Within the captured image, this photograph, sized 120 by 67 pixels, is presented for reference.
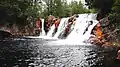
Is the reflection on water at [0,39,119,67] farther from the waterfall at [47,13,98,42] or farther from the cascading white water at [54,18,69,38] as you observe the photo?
the cascading white water at [54,18,69,38]

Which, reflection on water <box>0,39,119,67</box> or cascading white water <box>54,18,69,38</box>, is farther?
cascading white water <box>54,18,69,38</box>

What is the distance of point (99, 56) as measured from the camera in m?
34.9

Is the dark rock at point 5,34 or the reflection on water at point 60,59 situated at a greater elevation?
the reflection on water at point 60,59

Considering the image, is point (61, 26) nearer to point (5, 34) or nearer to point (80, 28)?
point (80, 28)

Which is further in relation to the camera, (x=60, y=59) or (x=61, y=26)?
(x=61, y=26)

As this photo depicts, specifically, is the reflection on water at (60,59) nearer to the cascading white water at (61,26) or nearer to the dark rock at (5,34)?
the cascading white water at (61,26)

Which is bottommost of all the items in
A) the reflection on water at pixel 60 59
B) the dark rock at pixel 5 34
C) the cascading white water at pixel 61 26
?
the dark rock at pixel 5 34

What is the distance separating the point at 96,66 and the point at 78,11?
76.7 m

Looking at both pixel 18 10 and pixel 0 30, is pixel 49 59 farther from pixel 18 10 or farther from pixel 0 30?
pixel 18 10

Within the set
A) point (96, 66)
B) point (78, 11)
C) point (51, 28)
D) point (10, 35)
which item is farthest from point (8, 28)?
point (96, 66)

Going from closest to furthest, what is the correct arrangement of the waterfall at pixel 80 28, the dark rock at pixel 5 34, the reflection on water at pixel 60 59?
the reflection on water at pixel 60 59, the waterfall at pixel 80 28, the dark rock at pixel 5 34

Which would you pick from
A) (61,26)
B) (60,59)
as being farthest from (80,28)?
(60,59)

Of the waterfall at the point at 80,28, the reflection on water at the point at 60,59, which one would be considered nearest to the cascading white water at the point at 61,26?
the waterfall at the point at 80,28

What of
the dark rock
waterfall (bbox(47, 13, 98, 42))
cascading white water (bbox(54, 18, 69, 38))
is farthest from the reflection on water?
the dark rock
